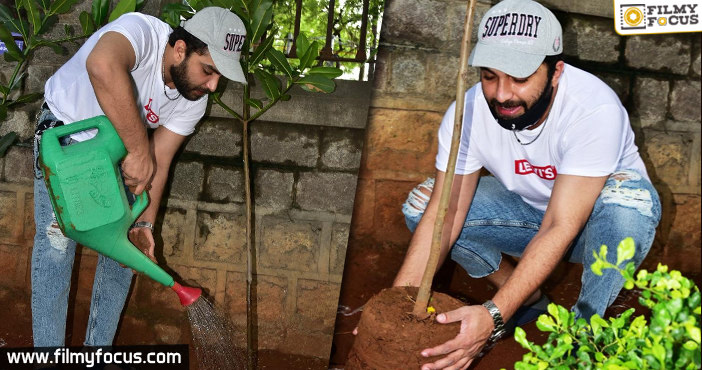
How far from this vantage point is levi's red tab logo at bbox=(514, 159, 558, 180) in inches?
103

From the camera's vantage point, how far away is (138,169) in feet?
8.57

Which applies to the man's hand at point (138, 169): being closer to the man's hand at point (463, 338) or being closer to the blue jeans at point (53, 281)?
the blue jeans at point (53, 281)

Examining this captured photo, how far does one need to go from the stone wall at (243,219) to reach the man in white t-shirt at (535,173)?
715 mm

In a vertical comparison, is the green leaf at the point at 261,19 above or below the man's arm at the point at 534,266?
above

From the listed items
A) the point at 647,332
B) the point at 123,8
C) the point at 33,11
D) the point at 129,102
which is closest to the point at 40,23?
the point at 33,11

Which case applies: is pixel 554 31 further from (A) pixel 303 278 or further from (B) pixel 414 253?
(A) pixel 303 278

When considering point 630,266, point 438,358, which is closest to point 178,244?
point 438,358

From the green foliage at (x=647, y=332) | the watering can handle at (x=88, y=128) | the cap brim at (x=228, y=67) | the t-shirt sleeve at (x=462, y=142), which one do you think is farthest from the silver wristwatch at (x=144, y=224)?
the green foliage at (x=647, y=332)

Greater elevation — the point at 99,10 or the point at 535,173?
the point at 99,10

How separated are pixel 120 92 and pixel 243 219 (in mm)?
1159

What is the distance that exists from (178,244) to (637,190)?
6.73 ft

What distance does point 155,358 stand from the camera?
3.61 meters

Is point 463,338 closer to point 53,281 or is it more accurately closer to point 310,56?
point 310,56

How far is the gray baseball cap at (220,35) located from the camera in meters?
2.68
